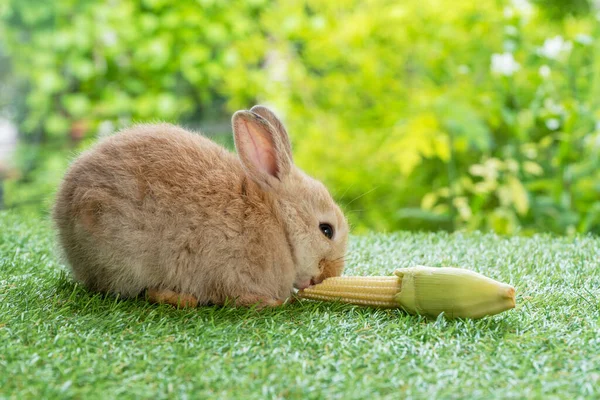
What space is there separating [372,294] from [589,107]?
233 centimetres

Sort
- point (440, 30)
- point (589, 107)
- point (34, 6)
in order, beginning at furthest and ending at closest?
point (34, 6) < point (440, 30) < point (589, 107)

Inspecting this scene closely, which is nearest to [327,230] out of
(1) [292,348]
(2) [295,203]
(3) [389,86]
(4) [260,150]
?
(2) [295,203]

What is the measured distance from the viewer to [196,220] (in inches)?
62.5

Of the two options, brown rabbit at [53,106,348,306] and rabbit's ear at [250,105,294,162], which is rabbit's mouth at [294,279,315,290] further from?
rabbit's ear at [250,105,294,162]

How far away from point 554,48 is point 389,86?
97 centimetres

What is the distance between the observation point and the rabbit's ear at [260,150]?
5.69 ft

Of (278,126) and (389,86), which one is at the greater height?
(389,86)

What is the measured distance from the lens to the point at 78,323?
4.59 feet

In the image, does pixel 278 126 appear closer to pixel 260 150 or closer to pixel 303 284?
pixel 260 150

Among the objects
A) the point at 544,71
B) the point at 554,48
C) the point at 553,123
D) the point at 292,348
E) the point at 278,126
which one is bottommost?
the point at 292,348

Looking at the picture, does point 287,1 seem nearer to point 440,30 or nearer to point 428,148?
point 440,30

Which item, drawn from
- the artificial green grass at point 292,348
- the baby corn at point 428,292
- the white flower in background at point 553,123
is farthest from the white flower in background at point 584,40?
the baby corn at point 428,292

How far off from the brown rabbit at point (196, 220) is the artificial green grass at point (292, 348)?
77mm

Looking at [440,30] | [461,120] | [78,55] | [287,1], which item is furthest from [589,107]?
[78,55]
